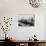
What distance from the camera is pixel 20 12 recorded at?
2395 millimetres

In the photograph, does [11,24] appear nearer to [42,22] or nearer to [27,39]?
[27,39]

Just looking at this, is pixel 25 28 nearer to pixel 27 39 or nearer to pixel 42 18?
pixel 27 39

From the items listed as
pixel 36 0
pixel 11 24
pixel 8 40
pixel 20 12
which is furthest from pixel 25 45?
pixel 36 0

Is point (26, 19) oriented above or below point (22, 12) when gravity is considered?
below

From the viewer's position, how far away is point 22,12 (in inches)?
94.3

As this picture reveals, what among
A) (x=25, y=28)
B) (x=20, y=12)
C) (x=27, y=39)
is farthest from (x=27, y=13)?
(x=27, y=39)

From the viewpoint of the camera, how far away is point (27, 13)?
2.39 metres

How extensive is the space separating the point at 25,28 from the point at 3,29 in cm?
45

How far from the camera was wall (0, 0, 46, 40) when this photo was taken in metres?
2.37

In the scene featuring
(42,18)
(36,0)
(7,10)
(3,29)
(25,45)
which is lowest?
(25,45)

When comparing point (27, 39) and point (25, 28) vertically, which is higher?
point (25, 28)

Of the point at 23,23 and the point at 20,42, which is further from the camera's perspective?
the point at 23,23

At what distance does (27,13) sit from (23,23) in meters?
0.22

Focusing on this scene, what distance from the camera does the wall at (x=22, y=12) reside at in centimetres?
237
